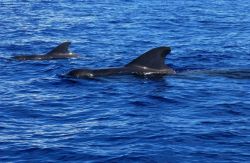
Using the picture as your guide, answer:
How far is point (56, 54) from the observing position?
2828cm

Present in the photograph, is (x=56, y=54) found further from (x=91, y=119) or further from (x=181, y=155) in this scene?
(x=181, y=155)

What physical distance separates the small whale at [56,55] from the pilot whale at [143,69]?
437cm

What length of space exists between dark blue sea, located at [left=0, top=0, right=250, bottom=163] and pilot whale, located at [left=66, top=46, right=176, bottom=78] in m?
0.49

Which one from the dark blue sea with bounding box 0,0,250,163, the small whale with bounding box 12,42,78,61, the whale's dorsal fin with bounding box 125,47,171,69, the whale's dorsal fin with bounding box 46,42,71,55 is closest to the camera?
the dark blue sea with bounding box 0,0,250,163

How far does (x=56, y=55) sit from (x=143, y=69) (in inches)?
226

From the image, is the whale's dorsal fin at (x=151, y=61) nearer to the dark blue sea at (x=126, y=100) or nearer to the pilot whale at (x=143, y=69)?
the pilot whale at (x=143, y=69)

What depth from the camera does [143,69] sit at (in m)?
23.7

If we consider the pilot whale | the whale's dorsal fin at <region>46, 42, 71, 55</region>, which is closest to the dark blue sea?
the pilot whale

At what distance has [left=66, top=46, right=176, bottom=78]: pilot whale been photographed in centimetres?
2328

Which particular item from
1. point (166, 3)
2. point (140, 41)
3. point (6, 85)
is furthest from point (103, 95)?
point (166, 3)

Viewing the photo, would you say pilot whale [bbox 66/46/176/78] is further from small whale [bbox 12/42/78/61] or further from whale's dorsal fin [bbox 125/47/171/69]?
small whale [bbox 12/42/78/61]

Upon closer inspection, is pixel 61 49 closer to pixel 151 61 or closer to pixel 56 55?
pixel 56 55

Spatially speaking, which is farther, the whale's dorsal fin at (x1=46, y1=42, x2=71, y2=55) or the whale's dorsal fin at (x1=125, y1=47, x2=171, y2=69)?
the whale's dorsal fin at (x1=46, y1=42, x2=71, y2=55)

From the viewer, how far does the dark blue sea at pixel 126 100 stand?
15031mm
